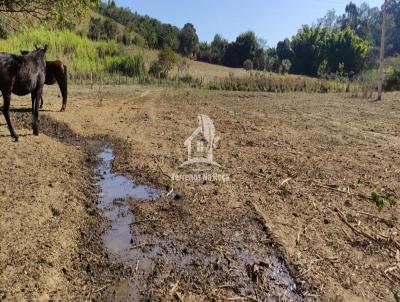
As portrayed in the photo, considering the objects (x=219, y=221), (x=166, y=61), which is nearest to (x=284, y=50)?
(x=166, y=61)

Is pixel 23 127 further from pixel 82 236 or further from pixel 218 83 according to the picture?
pixel 218 83

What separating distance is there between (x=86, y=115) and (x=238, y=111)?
15.5 ft

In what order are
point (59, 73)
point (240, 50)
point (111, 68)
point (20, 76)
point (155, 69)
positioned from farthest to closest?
point (240, 50), point (155, 69), point (111, 68), point (59, 73), point (20, 76)

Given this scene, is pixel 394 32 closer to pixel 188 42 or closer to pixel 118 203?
pixel 188 42

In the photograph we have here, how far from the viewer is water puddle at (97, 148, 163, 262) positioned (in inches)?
166

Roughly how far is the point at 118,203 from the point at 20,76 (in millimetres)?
3260

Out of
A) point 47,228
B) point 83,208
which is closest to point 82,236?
point 47,228

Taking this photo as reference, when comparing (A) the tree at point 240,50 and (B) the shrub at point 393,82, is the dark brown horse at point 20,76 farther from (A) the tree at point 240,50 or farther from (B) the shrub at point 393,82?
(A) the tree at point 240,50

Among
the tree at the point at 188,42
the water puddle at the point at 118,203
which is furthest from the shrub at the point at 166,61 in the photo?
the water puddle at the point at 118,203

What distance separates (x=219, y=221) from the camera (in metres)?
4.81

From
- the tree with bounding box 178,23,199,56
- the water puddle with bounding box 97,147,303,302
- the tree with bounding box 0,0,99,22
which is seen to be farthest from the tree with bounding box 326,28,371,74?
the water puddle with bounding box 97,147,303,302

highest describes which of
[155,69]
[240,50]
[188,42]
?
[188,42]

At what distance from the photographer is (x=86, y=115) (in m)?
10.9

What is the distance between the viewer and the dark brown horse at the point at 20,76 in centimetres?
672
